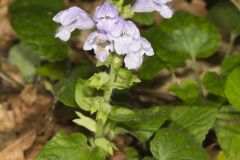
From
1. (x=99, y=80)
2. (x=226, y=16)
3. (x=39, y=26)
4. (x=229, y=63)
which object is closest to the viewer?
(x=99, y=80)

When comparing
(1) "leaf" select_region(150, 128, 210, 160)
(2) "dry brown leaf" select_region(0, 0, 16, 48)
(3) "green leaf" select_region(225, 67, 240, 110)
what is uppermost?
(3) "green leaf" select_region(225, 67, 240, 110)

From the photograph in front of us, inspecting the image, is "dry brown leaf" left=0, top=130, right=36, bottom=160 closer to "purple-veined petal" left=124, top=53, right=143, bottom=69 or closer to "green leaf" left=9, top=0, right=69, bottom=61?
"green leaf" left=9, top=0, right=69, bottom=61

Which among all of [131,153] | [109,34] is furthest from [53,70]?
[109,34]

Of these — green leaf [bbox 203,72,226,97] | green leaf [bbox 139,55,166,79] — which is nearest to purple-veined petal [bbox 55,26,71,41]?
green leaf [bbox 139,55,166,79]

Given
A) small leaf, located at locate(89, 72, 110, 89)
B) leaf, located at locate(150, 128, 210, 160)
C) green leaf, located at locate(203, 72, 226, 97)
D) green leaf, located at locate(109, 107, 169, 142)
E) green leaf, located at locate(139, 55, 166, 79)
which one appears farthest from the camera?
green leaf, located at locate(139, 55, 166, 79)

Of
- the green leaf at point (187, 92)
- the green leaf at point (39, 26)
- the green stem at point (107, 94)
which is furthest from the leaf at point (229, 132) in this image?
the green leaf at point (39, 26)

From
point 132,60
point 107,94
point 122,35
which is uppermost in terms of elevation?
point 122,35

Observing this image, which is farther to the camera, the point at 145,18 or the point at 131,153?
the point at 145,18

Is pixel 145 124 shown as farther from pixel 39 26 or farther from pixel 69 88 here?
pixel 39 26

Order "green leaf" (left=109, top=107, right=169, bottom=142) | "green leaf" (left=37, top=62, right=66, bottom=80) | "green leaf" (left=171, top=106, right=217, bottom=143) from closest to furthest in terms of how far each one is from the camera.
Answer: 1. "green leaf" (left=109, top=107, right=169, bottom=142)
2. "green leaf" (left=171, top=106, right=217, bottom=143)
3. "green leaf" (left=37, top=62, right=66, bottom=80)
